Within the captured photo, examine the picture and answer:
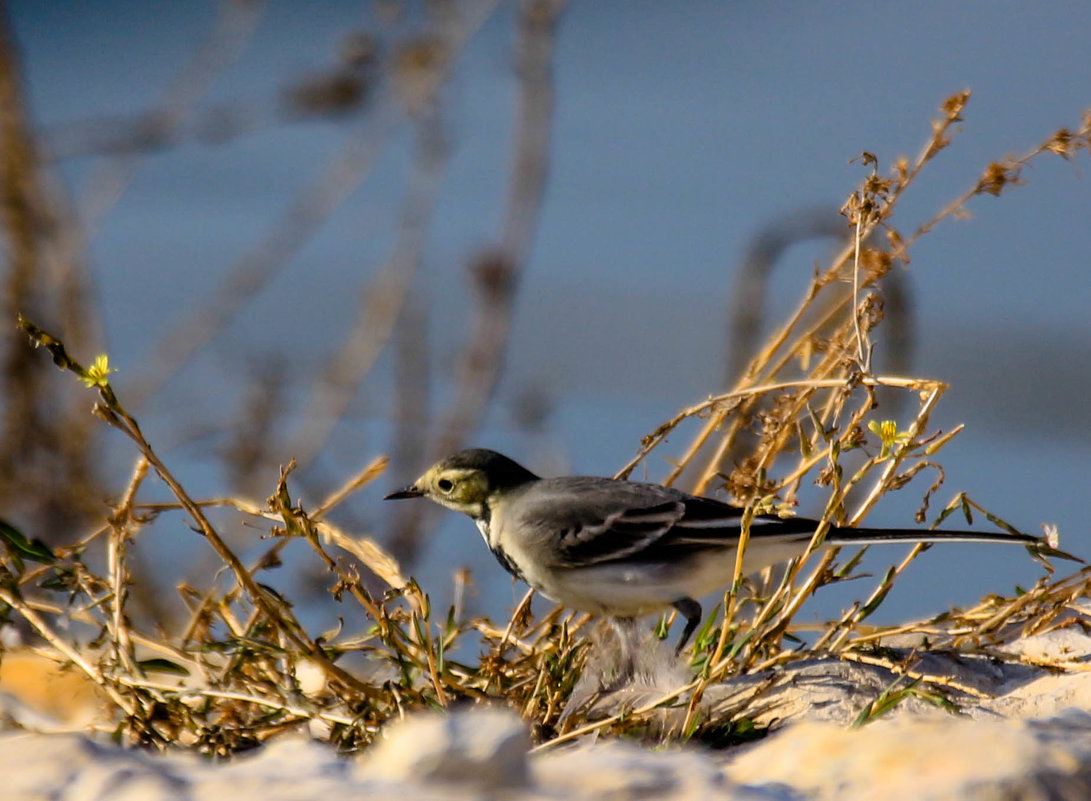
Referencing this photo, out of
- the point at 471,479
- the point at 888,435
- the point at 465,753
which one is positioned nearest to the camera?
the point at 465,753

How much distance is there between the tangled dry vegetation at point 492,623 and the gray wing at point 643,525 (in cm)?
12

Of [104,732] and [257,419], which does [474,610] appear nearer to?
[104,732]

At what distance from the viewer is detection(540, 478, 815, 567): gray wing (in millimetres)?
4160

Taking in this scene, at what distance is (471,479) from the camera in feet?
16.5

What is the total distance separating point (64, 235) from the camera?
8.22 meters

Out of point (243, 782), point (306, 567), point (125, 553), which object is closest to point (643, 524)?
point (125, 553)

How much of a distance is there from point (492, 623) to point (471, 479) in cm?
112

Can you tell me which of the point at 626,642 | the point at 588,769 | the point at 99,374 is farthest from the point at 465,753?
the point at 626,642

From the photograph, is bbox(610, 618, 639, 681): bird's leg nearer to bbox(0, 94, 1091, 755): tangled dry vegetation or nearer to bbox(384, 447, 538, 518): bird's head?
bbox(0, 94, 1091, 755): tangled dry vegetation

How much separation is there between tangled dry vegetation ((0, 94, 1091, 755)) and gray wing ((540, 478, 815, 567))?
125 mm

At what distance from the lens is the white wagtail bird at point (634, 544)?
416 cm

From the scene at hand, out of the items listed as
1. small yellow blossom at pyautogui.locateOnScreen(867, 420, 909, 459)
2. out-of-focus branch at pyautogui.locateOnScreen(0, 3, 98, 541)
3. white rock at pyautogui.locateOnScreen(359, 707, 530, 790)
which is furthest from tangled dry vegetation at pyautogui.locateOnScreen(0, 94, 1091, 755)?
out-of-focus branch at pyautogui.locateOnScreen(0, 3, 98, 541)

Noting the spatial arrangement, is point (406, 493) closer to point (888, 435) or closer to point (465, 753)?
point (888, 435)

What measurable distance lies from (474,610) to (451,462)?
53cm
